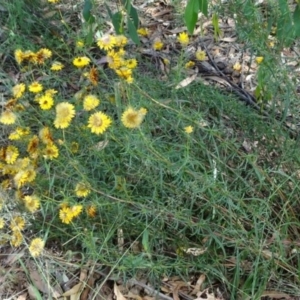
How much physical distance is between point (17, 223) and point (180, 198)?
1.84 feet

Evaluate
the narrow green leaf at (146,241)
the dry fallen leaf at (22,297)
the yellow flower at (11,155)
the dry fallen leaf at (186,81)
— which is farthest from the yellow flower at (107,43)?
the dry fallen leaf at (22,297)

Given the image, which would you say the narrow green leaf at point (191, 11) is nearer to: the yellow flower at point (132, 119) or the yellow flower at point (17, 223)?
the yellow flower at point (132, 119)

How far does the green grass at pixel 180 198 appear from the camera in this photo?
1.98m

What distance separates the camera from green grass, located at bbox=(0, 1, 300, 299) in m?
1.98

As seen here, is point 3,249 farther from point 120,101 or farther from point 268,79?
point 268,79

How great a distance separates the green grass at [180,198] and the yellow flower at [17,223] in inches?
1.5

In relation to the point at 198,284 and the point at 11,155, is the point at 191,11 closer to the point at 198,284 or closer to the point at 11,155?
the point at 11,155

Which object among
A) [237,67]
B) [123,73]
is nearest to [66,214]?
[123,73]

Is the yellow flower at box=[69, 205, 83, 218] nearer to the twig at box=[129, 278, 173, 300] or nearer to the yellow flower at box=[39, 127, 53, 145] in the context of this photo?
the yellow flower at box=[39, 127, 53, 145]

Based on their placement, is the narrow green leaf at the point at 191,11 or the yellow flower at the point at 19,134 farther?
the yellow flower at the point at 19,134

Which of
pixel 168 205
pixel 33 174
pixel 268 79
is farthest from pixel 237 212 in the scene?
pixel 33 174

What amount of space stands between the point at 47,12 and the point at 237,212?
5.96 feet

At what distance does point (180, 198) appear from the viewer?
2055 millimetres

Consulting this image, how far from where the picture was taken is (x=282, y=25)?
1912mm
